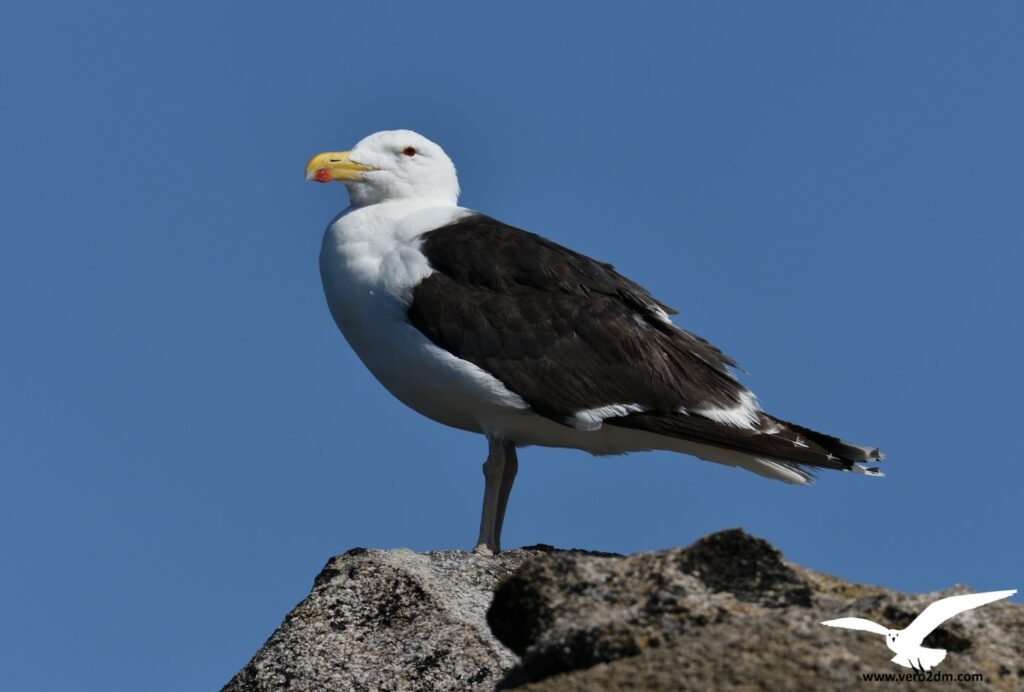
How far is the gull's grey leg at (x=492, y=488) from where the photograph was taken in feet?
38.8

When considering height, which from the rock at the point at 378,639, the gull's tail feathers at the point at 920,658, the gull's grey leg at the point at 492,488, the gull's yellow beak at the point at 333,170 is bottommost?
the gull's tail feathers at the point at 920,658

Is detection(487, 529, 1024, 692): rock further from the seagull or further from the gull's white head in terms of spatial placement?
the gull's white head

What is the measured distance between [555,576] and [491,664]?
2079mm

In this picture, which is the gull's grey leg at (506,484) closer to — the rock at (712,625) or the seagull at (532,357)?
the seagull at (532,357)

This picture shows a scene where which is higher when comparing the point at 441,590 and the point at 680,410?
the point at 680,410

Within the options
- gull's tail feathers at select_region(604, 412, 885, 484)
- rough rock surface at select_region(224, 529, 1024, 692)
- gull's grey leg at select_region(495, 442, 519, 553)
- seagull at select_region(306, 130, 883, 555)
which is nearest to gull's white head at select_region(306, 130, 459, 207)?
seagull at select_region(306, 130, 883, 555)

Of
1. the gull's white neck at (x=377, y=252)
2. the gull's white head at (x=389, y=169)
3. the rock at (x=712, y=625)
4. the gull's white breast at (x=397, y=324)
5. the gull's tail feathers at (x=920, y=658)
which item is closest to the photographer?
the rock at (x=712, y=625)

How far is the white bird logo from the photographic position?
4863 mm

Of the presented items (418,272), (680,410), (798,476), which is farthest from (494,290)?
(798,476)

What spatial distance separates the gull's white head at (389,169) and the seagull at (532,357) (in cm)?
103

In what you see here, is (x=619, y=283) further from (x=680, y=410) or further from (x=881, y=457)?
(x=881, y=457)

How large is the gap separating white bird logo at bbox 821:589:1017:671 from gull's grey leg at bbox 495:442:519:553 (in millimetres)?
6865

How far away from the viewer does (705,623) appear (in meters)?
5.20

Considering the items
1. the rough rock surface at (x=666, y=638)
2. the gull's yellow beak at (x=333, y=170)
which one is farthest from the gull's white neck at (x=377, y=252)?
the rough rock surface at (x=666, y=638)
